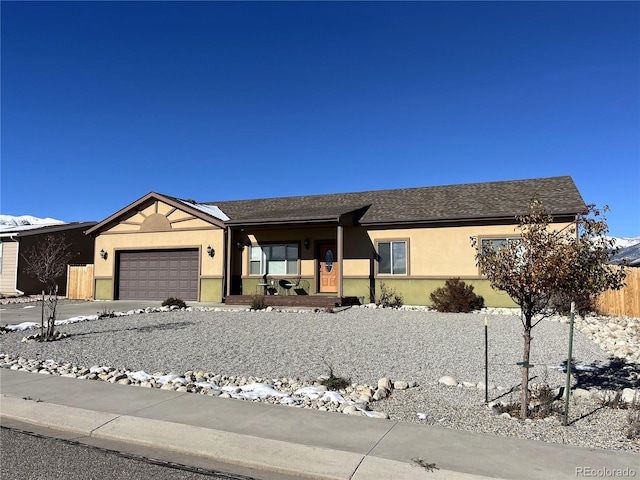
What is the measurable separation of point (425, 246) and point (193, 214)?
33.4ft

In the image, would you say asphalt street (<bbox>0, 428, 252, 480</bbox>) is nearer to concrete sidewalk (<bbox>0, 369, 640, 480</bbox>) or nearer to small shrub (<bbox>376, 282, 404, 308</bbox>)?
concrete sidewalk (<bbox>0, 369, 640, 480</bbox>)

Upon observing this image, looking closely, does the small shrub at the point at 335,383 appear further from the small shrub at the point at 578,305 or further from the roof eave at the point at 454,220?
the roof eave at the point at 454,220

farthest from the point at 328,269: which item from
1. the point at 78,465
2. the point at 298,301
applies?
the point at 78,465

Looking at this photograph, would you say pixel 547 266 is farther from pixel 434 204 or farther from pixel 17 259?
pixel 17 259

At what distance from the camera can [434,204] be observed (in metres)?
19.3

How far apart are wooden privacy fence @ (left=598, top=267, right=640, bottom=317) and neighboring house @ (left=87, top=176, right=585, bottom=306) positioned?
277cm

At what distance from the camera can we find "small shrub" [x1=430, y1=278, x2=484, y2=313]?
16141 millimetres

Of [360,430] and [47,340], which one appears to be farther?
[47,340]

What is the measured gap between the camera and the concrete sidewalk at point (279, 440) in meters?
4.33

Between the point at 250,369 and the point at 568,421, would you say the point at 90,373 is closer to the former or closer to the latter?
the point at 250,369

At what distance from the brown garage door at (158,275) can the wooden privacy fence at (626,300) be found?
16014mm

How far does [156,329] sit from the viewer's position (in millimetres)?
12734

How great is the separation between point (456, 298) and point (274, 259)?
26.6 feet

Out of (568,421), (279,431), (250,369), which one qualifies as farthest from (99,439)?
(568,421)
